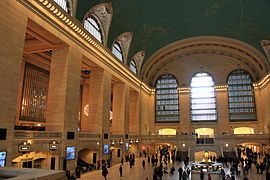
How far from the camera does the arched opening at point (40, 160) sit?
41.9 ft

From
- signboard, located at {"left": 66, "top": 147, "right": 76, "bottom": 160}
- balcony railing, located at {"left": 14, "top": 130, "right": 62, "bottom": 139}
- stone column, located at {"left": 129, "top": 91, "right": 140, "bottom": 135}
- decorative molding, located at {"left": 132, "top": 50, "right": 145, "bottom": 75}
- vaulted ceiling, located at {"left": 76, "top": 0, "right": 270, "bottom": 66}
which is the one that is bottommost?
signboard, located at {"left": 66, "top": 147, "right": 76, "bottom": 160}

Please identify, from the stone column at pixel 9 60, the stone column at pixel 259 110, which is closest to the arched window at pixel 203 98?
the stone column at pixel 259 110

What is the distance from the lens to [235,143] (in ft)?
84.7

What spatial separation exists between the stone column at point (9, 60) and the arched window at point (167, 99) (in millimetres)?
26547

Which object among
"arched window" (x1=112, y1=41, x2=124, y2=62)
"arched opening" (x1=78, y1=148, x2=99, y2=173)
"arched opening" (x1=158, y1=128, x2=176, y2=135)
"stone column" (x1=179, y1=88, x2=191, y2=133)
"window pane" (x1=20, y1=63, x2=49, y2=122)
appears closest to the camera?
"arched opening" (x1=78, y1=148, x2=99, y2=173)

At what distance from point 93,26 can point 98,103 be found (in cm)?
663

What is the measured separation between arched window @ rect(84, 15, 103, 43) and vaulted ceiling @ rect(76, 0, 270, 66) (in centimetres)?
138

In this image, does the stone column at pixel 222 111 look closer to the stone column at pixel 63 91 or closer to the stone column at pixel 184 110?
the stone column at pixel 184 110

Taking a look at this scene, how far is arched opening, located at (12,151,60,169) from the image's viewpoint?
1278 cm

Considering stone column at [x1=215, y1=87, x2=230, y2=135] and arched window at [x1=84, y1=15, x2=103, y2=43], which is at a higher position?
arched window at [x1=84, y1=15, x2=103, y2=43]

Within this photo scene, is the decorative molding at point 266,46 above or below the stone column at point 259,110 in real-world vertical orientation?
above

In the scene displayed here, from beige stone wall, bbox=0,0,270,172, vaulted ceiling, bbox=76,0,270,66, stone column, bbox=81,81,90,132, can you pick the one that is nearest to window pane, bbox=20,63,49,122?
beige stone wall, bbox=0,0,270,172

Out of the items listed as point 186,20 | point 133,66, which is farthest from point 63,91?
point 186,20

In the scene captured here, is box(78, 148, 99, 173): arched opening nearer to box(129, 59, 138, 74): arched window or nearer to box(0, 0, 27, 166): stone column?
box(0, 0, 27, 166): stone column
